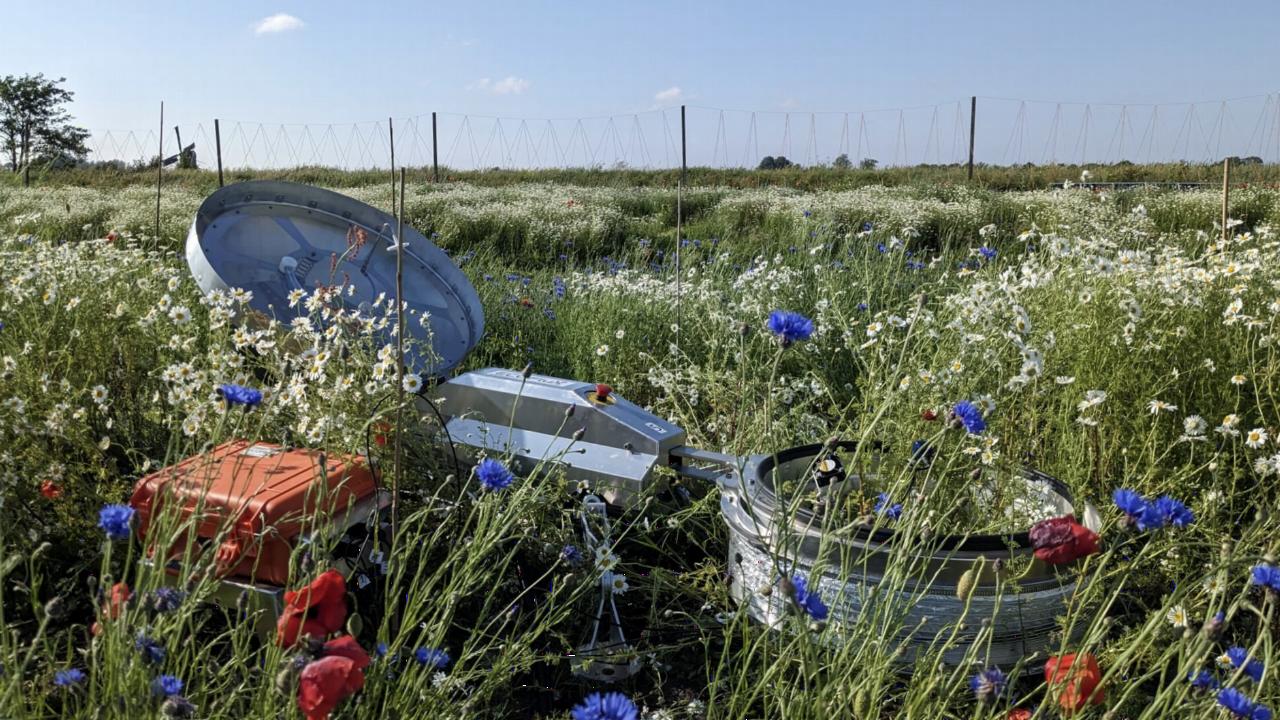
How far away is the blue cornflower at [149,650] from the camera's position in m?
1.15

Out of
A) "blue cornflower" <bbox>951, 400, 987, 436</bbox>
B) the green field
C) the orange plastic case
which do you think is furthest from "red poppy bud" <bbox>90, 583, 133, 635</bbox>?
"blue cornflower" <bbox>951, 400, 987, 436</bbox>

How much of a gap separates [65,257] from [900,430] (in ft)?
9.90

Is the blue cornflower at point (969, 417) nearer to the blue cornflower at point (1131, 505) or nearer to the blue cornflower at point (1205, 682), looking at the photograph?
the blue cornflower at point (1131, 505)

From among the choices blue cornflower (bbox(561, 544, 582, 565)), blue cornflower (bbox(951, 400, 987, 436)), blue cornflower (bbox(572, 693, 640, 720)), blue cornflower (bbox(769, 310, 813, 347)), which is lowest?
blue cornflower (bbox(561, 544, 582, 565))

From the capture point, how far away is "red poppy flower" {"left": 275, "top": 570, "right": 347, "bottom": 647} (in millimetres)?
1332

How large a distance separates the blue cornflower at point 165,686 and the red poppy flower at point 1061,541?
114 cm

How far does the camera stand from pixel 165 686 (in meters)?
1.15

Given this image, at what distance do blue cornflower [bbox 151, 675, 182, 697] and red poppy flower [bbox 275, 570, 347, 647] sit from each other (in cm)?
17

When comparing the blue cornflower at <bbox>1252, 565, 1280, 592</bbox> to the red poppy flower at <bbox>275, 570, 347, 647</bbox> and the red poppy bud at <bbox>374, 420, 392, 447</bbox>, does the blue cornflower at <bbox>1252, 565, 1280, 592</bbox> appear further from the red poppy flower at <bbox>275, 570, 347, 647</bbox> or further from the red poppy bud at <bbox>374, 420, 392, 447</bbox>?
the red poppy bud at <bbox>374, 420, 392, 447</bbox>

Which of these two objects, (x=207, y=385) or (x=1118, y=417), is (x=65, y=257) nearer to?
(x=207, y=385)

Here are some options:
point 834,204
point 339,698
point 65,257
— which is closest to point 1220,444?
point 339,698

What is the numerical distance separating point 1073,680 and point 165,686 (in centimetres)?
117

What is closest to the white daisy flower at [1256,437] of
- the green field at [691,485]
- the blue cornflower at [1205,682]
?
the green field at [691,485]

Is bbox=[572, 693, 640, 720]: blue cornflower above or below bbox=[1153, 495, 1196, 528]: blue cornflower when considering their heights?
below
